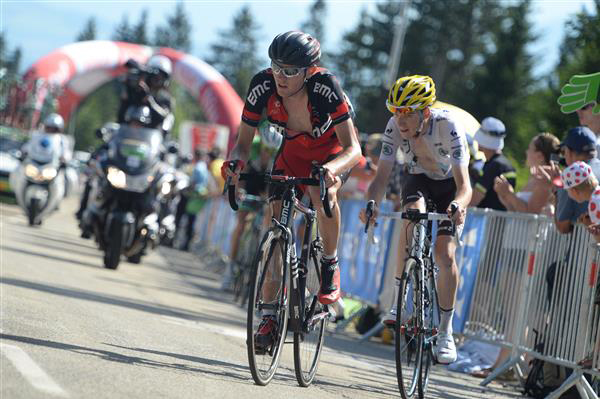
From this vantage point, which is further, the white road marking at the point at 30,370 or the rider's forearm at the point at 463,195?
the rider's forearm at the point at 463,195

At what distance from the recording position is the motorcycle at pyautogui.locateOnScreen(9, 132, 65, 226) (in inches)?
819

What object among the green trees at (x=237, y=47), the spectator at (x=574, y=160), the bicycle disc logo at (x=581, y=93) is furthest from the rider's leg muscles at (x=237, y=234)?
the green trees at (x=237, y=47)

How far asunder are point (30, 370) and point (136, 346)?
185cm

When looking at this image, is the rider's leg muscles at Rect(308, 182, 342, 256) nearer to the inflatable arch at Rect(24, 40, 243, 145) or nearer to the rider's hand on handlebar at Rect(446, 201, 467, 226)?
the rider's hand on handlebar at Rect(446, 201, 467, 226)

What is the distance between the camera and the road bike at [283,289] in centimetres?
690

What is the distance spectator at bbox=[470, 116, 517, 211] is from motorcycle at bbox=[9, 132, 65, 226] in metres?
11.1

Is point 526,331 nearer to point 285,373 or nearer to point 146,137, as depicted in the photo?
point 285,373

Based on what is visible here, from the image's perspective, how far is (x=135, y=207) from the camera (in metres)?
14.5

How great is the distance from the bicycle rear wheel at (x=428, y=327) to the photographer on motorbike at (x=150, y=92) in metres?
7.91

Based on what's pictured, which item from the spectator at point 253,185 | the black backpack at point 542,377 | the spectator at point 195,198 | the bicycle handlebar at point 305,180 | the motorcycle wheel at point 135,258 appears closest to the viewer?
the bicycle handlebar at point 305,180

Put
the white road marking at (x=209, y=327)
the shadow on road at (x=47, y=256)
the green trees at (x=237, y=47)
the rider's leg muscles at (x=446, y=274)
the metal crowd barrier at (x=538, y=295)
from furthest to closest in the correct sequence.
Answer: the green trees at (x=237, y=47) → the shadow on road at (x=47, y=256) → the white road marking at (x=209, y=327) → the metal crowd barrier at (x=538, y=295) → the rider's leg muscles at (x=446, y=274)

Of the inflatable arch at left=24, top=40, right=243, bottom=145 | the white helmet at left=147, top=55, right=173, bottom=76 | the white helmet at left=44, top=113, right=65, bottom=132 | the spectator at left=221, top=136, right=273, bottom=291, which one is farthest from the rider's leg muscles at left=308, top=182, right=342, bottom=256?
the inflatable arch at left=24, top=40, right=243, bottom=145

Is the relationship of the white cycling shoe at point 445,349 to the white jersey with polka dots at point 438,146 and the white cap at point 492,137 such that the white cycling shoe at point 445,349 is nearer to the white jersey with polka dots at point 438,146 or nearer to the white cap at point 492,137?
the white jersey with polka dots at point 438,146

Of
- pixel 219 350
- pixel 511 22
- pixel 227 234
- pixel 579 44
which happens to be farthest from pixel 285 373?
pixel 511 22
